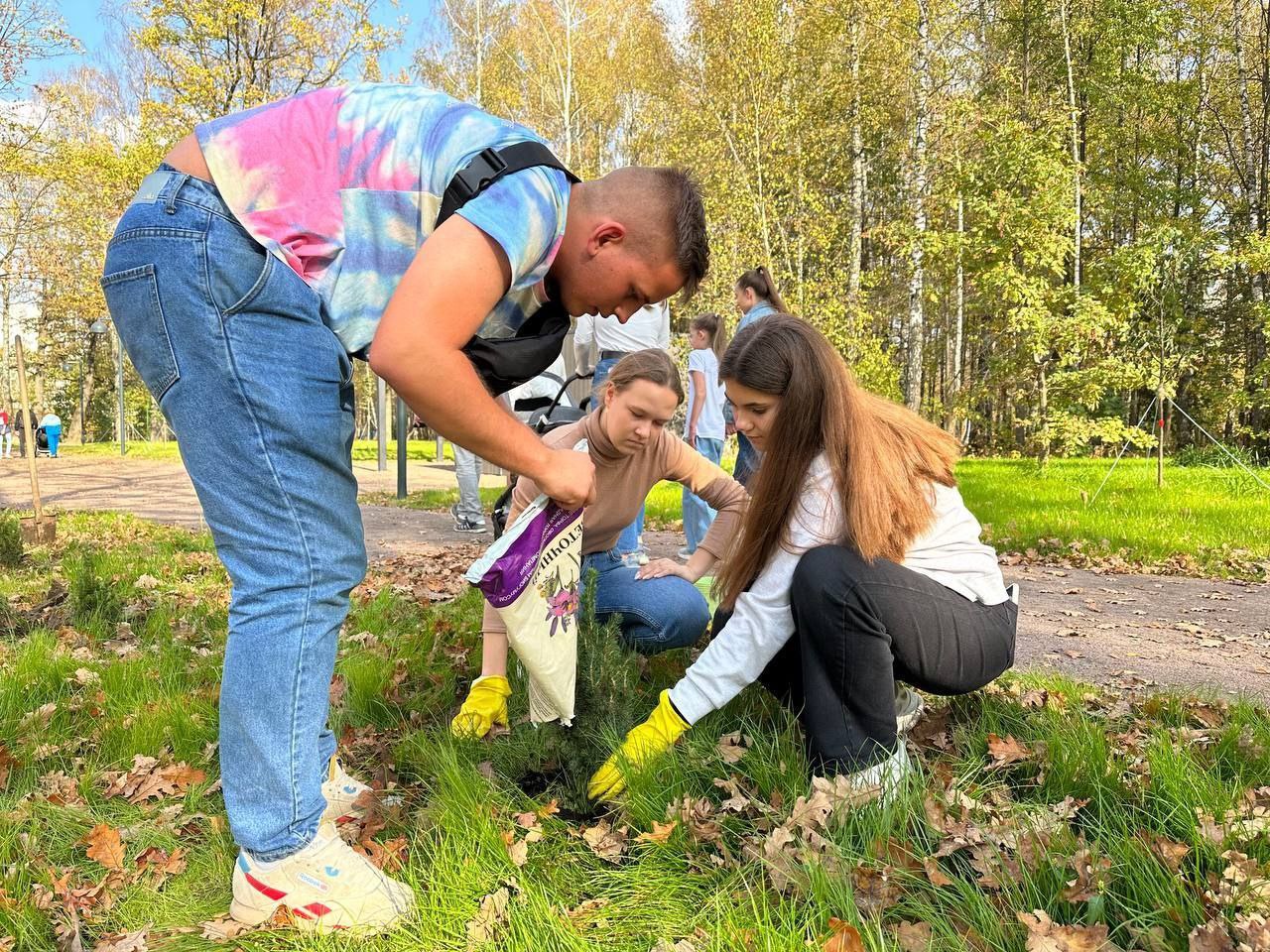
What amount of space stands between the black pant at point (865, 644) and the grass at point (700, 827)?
15 centimetres

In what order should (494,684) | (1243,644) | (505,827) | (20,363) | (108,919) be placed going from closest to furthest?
(108,919) → (505,827) → (494,684) → (1243,644) → (20,363)

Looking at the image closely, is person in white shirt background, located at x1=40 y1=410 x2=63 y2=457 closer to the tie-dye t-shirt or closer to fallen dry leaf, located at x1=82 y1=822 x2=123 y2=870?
fallen dry leaf, located at x1=82 y1=822 x2=123 y2=870

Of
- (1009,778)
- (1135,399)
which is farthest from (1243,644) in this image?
(1135,399)

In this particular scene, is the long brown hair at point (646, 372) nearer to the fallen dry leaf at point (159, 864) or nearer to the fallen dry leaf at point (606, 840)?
the fallen dry leaf at point (606, 840)

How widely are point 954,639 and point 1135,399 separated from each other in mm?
26180

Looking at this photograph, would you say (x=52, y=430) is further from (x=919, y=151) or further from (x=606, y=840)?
(x=606, y=840)

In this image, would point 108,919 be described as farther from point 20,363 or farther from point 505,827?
point 20,363

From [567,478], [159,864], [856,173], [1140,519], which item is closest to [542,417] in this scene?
[567,478]

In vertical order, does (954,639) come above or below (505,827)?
above

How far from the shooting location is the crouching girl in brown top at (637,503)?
9.66 feet

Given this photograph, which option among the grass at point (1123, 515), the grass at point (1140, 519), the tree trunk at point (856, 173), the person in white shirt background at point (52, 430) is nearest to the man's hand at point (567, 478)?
the grass at point (1123, 515)

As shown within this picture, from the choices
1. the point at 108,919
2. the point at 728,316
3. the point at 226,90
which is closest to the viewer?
the point at 108,919

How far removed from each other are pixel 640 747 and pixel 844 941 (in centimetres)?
74

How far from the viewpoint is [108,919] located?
188 cm
